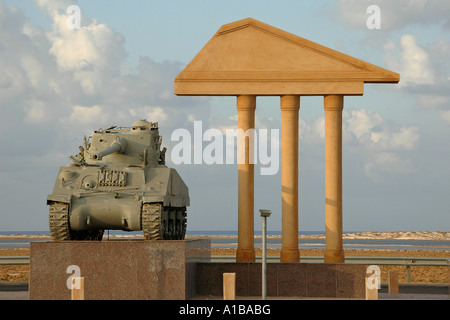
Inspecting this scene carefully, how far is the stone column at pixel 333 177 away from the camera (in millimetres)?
28531

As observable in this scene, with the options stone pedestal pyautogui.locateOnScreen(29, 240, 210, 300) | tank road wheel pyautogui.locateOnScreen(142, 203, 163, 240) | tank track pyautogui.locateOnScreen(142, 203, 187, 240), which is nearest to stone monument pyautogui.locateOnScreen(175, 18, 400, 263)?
tank track pyautogui.locateOnScreen(142, 203, 187, 240)

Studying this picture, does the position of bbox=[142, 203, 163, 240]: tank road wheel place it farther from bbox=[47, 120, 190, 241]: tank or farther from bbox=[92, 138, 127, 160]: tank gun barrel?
bbox=[92, 138, 127, 160]: tank gun barrel

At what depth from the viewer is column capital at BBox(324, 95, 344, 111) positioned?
94.0ft

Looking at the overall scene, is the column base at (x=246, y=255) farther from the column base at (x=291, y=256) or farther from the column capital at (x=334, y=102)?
the column capital at (x=334, y=102)

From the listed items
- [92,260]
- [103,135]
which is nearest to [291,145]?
[103,135]

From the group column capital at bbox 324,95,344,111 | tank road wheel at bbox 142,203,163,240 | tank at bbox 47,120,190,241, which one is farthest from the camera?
column capital at bbox 324,95,344,111

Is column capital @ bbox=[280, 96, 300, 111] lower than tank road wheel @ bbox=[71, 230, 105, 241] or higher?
higher

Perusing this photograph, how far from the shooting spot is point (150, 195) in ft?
84.0

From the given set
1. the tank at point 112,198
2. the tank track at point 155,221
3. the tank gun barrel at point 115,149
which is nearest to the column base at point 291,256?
the tank at point 112,198

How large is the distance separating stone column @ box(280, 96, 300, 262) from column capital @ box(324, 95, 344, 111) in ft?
3.36
